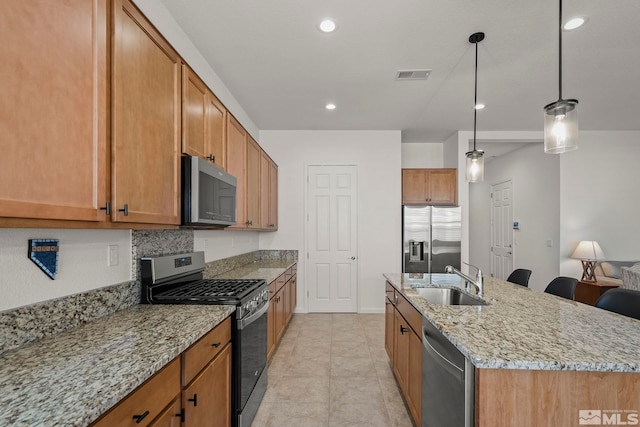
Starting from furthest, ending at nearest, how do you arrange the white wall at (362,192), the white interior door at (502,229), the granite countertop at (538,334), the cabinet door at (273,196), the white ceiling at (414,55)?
the white interior door at (502,229), the white wall at (362,192), the cabinet door at (273,196), the white ceiling at (414,55), the granite countertop at (538,334)

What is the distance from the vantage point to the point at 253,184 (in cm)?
340

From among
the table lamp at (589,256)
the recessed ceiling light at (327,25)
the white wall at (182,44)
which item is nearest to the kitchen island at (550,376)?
the recessed ceiling light at (327,25)

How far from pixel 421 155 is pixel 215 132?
4.25 m

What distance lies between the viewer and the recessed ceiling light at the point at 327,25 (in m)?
2.25

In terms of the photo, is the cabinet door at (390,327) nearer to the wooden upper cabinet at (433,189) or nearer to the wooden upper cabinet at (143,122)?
the wooden upper cabinet at (143,122)

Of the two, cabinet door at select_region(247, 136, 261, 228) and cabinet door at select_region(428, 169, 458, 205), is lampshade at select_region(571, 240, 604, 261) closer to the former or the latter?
cabinet door at select_region(428, 169, 458, 205)

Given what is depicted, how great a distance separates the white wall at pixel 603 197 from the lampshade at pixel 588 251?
0.22 metres

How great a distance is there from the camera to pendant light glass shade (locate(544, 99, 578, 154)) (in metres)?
1.79

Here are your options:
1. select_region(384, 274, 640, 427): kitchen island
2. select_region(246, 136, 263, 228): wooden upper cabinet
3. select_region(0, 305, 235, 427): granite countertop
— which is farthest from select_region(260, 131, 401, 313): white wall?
select_region(384, 274, 640, 427): kitchen island

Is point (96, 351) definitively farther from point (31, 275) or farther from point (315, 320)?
point (315, 320)

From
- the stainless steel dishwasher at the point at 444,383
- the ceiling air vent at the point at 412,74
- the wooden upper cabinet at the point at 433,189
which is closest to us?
the stainless steel dishwasher at the point at 444,383

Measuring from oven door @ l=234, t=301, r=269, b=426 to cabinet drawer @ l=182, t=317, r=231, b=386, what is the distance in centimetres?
13

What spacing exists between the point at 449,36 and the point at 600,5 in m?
0.95

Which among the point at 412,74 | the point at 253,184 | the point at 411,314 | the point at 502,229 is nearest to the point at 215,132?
the point at 253,184
